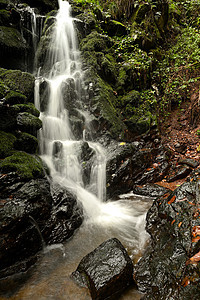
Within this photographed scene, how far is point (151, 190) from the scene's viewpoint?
225 inches

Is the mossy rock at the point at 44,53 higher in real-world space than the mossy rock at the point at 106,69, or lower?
higher

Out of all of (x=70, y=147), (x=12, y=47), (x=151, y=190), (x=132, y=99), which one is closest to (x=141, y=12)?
(x=132, y=99)

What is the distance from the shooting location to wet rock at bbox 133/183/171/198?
5531 millimetres

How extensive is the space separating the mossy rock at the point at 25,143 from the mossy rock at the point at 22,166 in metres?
0.28

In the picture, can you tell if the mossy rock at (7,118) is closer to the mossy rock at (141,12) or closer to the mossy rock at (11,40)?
the mossy rock at (11,40)

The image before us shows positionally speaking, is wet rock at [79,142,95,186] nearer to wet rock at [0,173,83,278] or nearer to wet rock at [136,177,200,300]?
wet rock at [0,173,83,278]

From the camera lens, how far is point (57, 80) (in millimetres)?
7941

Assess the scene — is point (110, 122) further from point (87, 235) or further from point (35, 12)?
point (35, 12)

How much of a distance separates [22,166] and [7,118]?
4.60 feet

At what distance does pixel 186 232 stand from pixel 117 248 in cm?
121

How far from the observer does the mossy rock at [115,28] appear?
9.20 metres

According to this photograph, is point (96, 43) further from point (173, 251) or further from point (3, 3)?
point (173, 251)

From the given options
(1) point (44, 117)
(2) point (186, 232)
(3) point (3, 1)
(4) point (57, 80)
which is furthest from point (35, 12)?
(2) point (186, 232)

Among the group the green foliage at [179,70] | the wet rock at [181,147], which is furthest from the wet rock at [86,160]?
the green foliage at [179,70]
